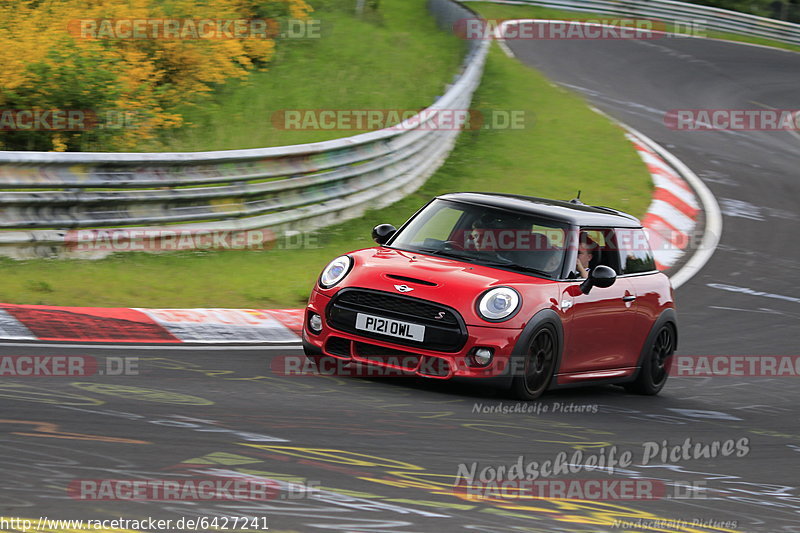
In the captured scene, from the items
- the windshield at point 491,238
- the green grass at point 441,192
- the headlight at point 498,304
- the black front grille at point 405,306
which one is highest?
the windshield at point 491,238

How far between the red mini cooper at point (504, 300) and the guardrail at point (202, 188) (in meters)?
3.06

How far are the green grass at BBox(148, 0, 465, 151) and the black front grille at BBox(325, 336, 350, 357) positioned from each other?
6.82m

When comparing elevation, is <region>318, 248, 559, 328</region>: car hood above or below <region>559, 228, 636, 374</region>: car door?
above

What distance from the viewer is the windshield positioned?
793 centimetres

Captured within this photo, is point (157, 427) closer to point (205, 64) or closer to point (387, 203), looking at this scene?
point (387, 203)

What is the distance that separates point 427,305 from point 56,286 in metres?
3.51

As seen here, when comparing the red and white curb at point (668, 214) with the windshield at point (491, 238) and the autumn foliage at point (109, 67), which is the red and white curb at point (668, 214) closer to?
the windshield at point (491, 238)

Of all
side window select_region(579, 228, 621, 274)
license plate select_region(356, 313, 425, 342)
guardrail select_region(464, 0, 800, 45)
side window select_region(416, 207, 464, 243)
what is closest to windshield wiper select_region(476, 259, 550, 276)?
side window select_region(416, 207, 464, 243)

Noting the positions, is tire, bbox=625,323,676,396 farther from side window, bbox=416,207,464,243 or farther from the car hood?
side window, bbox=416,207,464,243

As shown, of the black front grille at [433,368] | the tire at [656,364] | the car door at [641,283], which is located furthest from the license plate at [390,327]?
A: the tire at [656,364]

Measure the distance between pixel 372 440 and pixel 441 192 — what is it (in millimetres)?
9439

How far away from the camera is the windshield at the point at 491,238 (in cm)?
793

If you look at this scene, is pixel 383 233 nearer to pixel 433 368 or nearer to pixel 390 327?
pixel 390 327

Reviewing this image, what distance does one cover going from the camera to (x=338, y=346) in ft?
24.5
